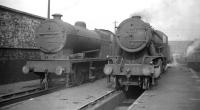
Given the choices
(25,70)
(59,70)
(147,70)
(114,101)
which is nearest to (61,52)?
(59,70)

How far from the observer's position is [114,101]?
9398mm

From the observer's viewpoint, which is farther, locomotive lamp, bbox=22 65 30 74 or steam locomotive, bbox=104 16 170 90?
locomotive lamp, bbox=22 65 30 74

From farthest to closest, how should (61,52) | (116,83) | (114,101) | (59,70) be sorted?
1. (61,52)
2. (116,83)
3. (59,70)
4. (114,101)

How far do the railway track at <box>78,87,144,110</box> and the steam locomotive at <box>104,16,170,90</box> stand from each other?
0.50 metres

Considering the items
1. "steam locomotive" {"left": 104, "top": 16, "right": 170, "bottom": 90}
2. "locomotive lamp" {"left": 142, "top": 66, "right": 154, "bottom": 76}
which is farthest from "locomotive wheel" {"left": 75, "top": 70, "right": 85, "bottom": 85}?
"locomotive lamp" {"left": 142, "top": 66, "right": 154, "bottom": 76}

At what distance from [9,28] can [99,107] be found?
24.8 feet

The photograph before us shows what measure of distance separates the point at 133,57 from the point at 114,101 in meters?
2.40

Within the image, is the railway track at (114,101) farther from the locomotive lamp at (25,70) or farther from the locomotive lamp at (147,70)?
the locomotive lamp at (25,70)

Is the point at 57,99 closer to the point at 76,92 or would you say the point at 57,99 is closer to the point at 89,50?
the point at 76,92

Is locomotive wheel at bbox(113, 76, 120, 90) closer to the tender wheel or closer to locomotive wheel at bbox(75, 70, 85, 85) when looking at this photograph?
the tender wheel

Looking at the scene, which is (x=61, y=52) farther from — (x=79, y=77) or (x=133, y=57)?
(x=133, y=57)

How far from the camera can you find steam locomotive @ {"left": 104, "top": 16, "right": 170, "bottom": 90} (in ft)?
32.6

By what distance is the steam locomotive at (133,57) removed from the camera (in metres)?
9.93

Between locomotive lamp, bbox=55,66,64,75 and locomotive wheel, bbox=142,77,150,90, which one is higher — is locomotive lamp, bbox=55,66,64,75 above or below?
above
